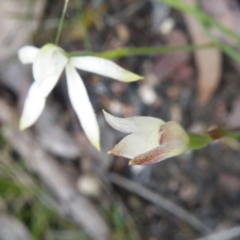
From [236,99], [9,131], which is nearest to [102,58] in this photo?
[236,99]

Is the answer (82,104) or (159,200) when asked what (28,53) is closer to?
(82,104)

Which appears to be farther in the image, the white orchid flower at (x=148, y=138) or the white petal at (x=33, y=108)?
the white petal at (x=33, y=108)

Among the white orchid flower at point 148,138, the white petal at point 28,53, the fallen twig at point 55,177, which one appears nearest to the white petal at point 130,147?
the white orchid flower at point 148,138

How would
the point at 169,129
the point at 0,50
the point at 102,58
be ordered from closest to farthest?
the point at 169,129
the point at 102,58
the point at 0,50

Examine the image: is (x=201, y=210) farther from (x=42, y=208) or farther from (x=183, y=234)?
(x=42, y=208)

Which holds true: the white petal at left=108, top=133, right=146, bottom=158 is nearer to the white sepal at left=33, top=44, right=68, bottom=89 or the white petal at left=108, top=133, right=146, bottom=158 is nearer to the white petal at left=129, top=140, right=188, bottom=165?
the white petal at left=129, top=140, right=188, bottom=165

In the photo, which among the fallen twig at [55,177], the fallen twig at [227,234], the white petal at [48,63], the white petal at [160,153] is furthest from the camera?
the fallen twig at [55,177]

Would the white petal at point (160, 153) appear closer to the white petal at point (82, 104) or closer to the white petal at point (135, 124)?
the white petal at point (135, 124)
